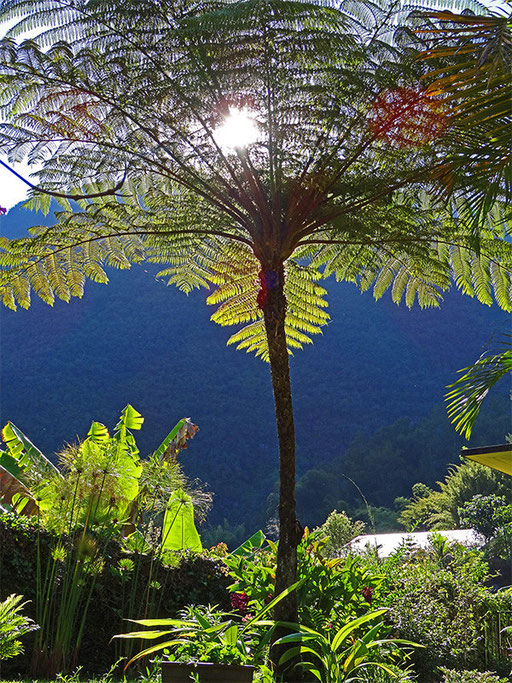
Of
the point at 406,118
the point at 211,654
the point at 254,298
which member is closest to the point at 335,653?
the point at 211,654

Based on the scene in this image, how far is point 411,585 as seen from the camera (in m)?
4.25

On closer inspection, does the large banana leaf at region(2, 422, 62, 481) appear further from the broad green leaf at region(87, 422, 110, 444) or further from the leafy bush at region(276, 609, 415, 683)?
the leafy bush at region(276, 609, 415, 683)

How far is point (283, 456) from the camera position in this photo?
314cm

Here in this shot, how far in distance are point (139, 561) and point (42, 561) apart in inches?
23.9

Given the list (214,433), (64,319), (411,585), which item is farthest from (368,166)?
(64,319)

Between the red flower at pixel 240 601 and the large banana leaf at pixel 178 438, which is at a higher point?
the large banana leaf at pixel 178 438

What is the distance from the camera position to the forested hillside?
99.6 ft

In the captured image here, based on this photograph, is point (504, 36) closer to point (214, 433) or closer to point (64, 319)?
point (214, 433)

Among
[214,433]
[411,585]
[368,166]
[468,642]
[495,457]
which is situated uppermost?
[214,433]

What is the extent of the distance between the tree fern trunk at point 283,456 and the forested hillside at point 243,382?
27190 millimetres

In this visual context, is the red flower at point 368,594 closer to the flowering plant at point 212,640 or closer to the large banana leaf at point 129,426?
the flowering plant at point 212,640

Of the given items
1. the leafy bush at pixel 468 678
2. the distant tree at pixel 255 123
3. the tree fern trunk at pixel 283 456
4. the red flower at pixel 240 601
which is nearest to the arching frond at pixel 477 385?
the distant tree at pixel 255 123

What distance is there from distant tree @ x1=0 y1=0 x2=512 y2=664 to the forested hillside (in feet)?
88.6

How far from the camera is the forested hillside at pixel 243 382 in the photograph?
30344mm
